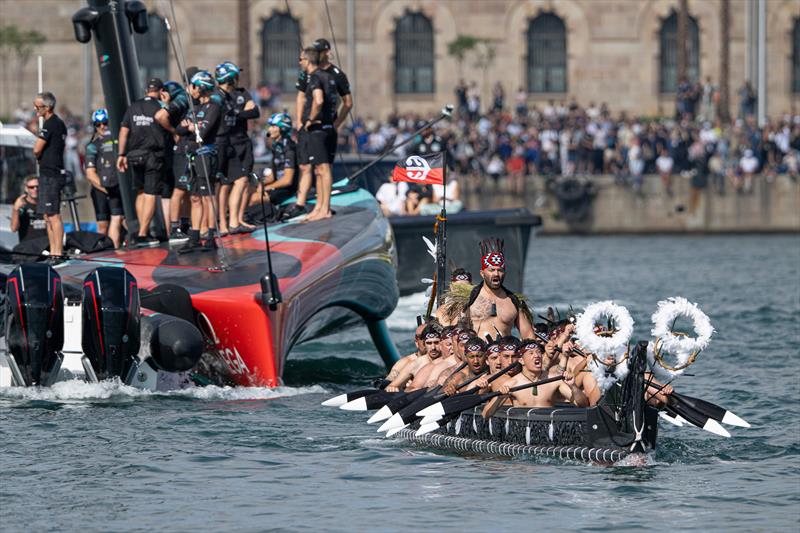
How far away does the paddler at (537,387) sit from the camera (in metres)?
14.8

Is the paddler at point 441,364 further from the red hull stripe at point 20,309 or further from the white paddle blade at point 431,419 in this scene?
the red hull stripe at point 20,309

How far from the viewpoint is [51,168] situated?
797 inches

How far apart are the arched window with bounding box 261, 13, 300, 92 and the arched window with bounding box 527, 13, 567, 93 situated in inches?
279

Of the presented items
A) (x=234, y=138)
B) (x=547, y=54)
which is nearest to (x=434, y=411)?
(x=234, y=138)

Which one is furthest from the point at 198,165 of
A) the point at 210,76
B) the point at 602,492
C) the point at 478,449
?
the point at 602,492

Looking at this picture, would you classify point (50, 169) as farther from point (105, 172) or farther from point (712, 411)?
point (712, 411)

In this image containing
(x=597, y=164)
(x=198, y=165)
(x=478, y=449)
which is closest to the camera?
(x=478, y=449)

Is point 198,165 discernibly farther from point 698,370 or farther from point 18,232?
point 698,370

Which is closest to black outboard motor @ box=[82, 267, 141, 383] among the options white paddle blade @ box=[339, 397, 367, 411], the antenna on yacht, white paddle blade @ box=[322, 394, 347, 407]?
the antenna on yacht

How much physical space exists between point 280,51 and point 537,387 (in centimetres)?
4099

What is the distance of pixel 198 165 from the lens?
62.7 ft

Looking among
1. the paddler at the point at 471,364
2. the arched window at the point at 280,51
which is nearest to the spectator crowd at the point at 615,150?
the arched window at the point at 280,51

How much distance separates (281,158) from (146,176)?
1909 mm

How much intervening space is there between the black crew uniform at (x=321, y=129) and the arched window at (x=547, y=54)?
35718 mm
